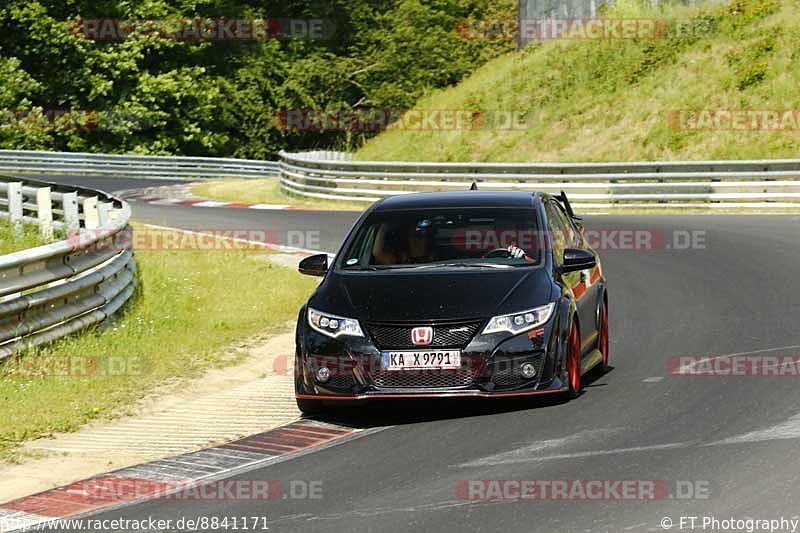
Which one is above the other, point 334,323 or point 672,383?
point 334,323

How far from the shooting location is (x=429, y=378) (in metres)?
8.92

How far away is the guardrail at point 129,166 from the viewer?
47.4 meters

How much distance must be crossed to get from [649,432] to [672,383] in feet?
5.78

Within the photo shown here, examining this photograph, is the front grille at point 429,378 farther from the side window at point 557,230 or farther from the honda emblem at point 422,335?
the side window at point 557,230

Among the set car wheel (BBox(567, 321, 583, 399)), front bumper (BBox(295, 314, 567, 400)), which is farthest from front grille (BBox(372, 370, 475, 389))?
car wheel (BBox(567, 321, 583, 399))

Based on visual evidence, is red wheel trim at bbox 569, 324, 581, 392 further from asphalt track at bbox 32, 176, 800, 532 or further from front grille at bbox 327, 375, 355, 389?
front grille at bbox 327, 375, 355, 389

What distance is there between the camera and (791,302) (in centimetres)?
1420

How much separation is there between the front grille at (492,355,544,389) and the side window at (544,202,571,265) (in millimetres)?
1137

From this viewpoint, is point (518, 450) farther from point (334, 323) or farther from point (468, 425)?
point (334, 323)

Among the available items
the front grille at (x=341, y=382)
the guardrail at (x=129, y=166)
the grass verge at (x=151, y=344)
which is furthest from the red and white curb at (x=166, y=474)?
the guardrail at (x=129, y=166)

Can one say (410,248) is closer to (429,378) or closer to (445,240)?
(445,240)

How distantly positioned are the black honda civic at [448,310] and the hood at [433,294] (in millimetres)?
10

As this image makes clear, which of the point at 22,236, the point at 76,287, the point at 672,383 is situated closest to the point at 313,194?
the point at 22,236

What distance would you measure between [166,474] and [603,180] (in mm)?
21885
